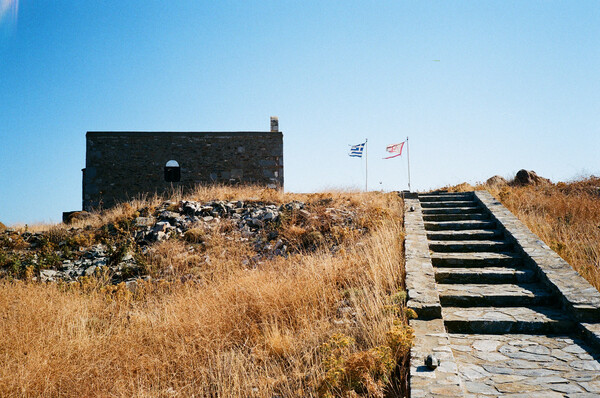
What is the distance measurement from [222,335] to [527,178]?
14.4 m

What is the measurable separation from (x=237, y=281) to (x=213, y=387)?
241 centimetres

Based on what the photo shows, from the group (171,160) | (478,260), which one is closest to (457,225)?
(478,260)

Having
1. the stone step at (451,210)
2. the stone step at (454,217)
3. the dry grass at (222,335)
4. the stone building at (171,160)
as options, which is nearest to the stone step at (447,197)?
the stone step at (451,210)

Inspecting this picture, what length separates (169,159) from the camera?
58.0ft

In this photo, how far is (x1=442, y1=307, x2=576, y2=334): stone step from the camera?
17.0ft

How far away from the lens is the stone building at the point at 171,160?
17469 millimetres

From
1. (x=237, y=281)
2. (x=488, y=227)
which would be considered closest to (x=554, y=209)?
(x=488, y=227)

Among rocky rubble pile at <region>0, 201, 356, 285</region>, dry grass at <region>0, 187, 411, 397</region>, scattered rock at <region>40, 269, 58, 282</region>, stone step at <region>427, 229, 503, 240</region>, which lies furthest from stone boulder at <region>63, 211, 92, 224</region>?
stone step at <region>427, 229, 503, 240</region>

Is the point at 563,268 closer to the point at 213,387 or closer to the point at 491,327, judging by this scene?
the point at 491,327

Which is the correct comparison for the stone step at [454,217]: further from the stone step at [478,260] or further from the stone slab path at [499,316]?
the stone step at [478,260]

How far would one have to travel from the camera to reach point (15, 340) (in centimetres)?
514

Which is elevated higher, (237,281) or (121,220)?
(121,220)

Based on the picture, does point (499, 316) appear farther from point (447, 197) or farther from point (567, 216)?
point (447, 197)

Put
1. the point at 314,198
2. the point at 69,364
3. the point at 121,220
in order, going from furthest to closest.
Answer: the point at 314,198, the point at 121,220, the point at 69,364
